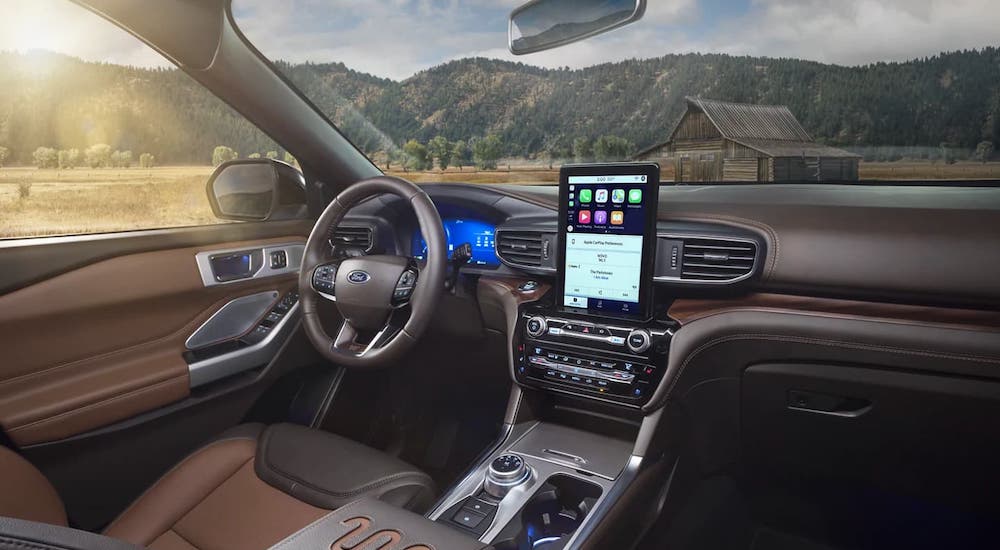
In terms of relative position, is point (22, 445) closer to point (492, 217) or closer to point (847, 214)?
point (492, 217)

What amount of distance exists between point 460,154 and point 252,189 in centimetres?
86

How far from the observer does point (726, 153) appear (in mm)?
2178

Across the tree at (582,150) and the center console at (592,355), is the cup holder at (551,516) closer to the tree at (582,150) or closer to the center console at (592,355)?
the center console at (592,355)

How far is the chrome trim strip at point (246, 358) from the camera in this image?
2.23m

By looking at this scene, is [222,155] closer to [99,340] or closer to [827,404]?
[99,340]

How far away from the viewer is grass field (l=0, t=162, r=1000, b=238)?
6.25 ft

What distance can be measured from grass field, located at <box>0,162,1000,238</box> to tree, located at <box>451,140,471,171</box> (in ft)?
0.16

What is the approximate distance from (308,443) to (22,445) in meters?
0.76

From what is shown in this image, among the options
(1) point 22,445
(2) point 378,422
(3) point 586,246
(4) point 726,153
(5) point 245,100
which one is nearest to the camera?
(1) point 22,445

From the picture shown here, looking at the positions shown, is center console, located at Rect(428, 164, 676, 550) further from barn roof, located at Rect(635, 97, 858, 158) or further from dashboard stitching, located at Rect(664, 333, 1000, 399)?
barn roof, located at Rect(635, 97, 858, 158)

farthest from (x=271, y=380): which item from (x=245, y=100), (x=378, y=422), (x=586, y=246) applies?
(x=586, y=246)

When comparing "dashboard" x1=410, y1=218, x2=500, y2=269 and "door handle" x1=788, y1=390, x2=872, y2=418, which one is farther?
"dashboard" x1=410, y1=218, x2=500, y2=269

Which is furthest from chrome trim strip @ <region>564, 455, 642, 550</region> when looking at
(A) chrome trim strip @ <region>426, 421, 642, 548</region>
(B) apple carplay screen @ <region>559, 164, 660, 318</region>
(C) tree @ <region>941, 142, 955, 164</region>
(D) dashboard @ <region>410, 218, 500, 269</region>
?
(C) tree @ <region>941, 142, 955, 164</region>

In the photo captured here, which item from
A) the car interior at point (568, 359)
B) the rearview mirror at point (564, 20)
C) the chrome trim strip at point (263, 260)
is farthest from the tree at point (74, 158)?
the rearview mirror at point (564, 20)
